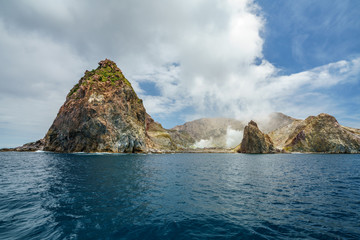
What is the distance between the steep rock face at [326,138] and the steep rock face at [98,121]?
7232 inches

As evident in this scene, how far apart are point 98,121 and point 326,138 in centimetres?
22339

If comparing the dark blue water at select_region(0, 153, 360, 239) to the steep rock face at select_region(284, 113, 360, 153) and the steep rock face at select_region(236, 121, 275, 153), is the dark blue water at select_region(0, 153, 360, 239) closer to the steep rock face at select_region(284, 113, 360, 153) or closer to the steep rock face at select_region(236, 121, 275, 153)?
the steep rock face at select_region(236, 121, 275, 153)

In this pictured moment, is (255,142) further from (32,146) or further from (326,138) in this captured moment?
(32,146)

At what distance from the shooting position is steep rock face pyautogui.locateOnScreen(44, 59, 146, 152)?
111 metres

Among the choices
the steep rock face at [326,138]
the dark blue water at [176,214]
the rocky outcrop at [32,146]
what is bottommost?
the dark blue water at [176,214]

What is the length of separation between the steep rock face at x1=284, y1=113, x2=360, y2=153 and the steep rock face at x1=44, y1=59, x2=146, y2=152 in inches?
7232

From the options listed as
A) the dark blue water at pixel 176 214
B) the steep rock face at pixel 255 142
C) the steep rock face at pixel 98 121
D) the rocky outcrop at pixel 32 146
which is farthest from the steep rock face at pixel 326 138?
the rocky outcrop at pixel 32 146

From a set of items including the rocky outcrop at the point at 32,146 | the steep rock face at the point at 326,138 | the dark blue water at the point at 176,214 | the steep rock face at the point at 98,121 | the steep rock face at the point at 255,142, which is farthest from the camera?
the steep rock face at the point at 255,142

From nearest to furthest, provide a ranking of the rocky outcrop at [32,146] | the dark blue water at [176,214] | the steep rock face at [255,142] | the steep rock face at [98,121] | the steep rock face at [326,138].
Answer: the dark blue water at [176,214]
the steep rock face at [98,121]
the rocky outcrop at [32,146]
the steep rock face at [326,138]
the steep rock face at [255,142]

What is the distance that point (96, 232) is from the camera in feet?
33.5

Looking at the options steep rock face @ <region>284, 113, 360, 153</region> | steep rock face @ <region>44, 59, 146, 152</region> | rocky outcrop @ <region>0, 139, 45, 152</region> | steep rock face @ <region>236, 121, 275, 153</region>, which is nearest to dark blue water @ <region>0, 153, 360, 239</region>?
steep rock face @ <region>44, 59, 146, 152</region>

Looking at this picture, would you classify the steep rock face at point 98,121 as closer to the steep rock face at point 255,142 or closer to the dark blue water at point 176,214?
the dark blue water at point 176,214

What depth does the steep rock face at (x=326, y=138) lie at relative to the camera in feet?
542

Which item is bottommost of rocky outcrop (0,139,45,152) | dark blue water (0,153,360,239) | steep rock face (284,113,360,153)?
dark blue water (0,153,360,239)
